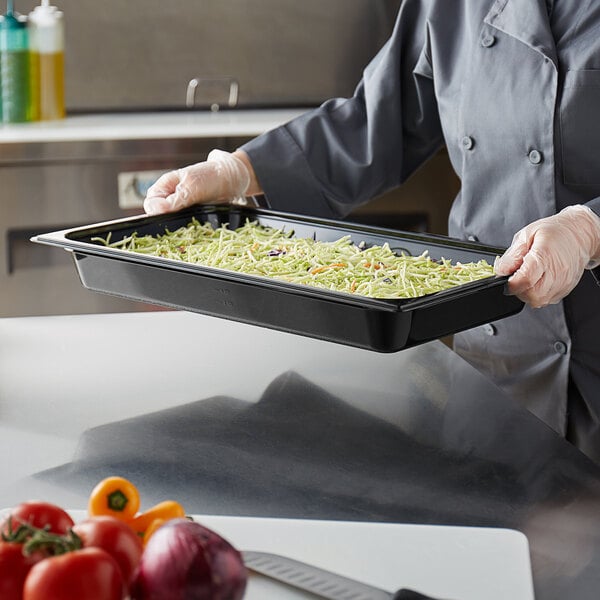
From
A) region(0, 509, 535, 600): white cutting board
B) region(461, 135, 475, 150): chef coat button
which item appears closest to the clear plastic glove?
region(461, 135, 475, 150): chef coat button

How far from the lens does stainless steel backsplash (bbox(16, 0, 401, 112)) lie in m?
3.21

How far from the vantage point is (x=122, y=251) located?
137cm

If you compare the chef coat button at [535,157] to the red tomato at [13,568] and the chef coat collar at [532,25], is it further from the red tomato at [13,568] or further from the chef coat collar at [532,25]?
the red tomato at [13,568]

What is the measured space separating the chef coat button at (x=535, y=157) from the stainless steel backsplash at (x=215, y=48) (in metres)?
1.77

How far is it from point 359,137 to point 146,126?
112cm

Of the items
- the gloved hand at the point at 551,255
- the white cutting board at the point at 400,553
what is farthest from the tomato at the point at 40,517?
the gloved hand at the point at 551,255

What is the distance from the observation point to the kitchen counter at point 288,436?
41.3 inches

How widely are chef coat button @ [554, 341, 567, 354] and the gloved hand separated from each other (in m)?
0.24

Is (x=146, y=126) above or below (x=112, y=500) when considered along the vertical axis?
below

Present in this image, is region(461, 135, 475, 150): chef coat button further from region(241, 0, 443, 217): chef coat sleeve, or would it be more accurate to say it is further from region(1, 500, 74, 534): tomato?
region(1, 500, 74, 534): tomato

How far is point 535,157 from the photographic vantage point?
1652 millimetres

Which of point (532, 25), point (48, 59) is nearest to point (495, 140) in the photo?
point (532, 25)

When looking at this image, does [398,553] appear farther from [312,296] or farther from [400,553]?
[312,296]

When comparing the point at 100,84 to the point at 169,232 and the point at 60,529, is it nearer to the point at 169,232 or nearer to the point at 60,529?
the point at 169,232
